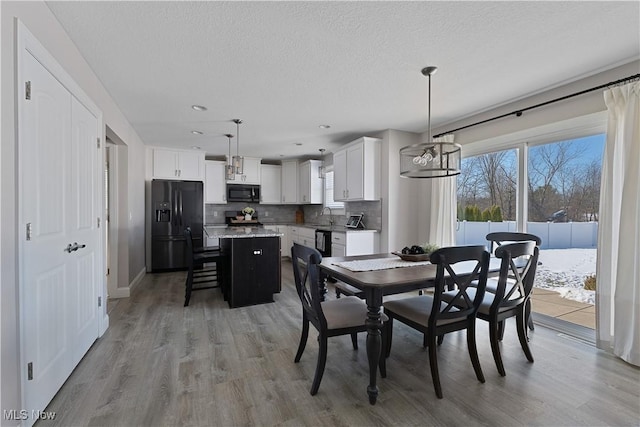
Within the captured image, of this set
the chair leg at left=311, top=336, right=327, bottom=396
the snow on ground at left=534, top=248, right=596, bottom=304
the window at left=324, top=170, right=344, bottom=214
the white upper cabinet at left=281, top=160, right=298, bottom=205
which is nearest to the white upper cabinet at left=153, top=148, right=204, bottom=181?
the white upper cabinet at left=281, top=160, right=298, bottom=205

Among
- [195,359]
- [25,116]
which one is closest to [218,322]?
[195,359]

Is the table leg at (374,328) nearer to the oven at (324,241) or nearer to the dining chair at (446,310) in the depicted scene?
the dining chair at (446,310)

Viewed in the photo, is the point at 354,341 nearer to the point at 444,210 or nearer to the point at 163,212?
the point at 444,210

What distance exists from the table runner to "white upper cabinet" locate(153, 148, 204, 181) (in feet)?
14.7

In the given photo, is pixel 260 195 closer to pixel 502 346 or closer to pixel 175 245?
pixel 175 245

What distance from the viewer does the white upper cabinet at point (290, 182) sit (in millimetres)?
6855

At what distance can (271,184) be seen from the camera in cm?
688

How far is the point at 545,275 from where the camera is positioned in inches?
126

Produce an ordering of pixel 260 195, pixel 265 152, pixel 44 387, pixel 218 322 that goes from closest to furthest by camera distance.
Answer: pixel 44 387
pixel 218 322
pixel 265 152
pixel 260 195

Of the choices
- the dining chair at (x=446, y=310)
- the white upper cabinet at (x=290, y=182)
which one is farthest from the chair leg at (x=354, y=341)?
the white upper cabinet at (x=290, y=182)

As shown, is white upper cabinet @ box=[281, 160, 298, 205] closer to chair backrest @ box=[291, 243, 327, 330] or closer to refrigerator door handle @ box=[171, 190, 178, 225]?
refrigerator door handle @ box=[171, 190, 178, 225]

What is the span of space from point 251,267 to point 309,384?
1861mm

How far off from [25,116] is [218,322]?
2281 mm

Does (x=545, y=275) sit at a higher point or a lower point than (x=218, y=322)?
higher
